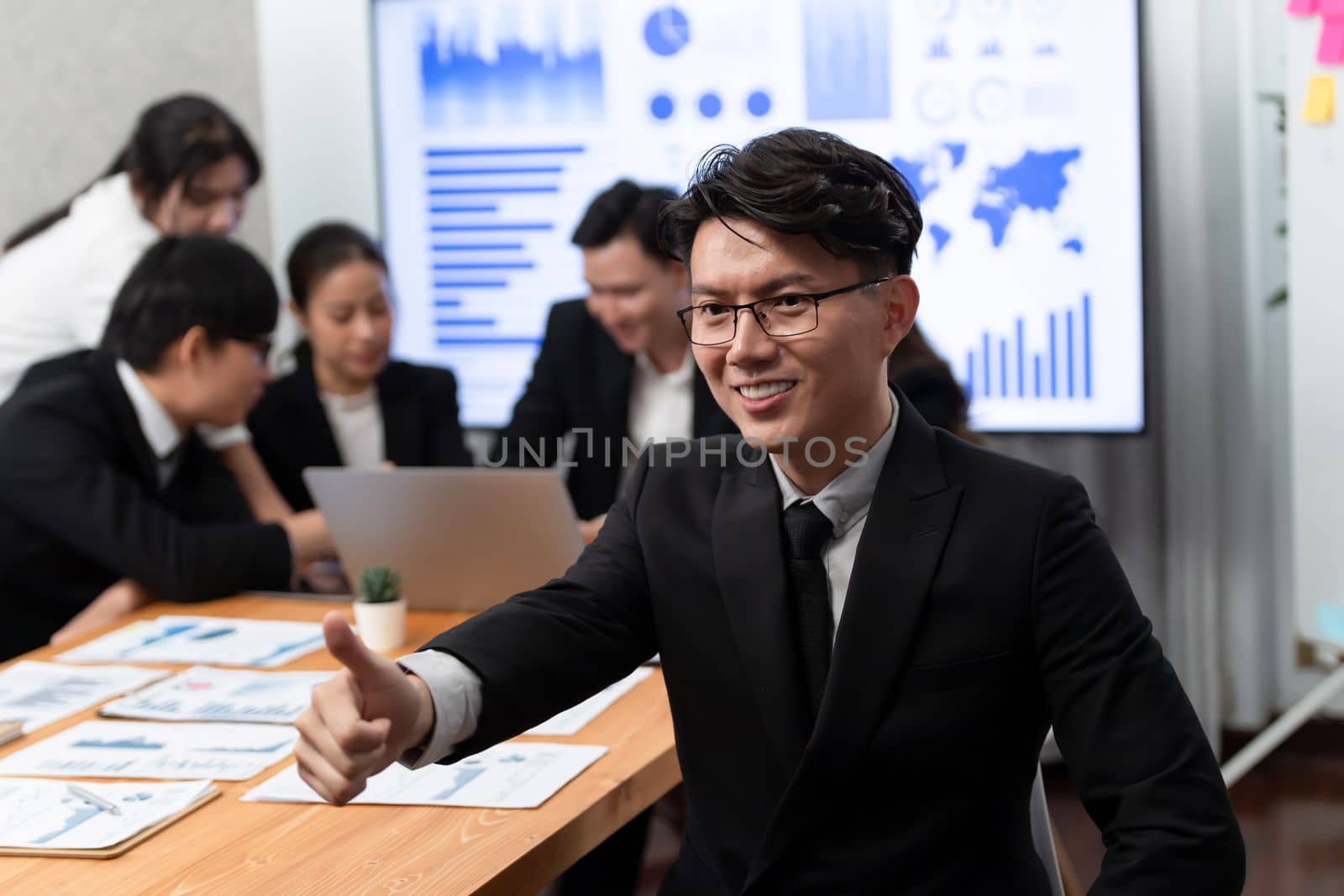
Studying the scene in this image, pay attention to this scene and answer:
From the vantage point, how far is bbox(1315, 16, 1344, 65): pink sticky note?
2643mm

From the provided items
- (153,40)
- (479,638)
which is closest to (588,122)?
(153,40)

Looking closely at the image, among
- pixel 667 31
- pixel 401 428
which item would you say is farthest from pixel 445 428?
pixel 667 31

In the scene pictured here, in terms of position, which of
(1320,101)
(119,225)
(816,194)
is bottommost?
(816,194)

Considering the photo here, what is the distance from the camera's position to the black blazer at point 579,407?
302 cm

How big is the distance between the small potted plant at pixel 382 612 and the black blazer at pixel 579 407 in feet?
3.19

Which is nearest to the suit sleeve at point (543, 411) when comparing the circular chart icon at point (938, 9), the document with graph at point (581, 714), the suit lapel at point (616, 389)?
the suit lapel at point (616, 389)

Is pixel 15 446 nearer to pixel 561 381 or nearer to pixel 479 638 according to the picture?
pixel 561 381

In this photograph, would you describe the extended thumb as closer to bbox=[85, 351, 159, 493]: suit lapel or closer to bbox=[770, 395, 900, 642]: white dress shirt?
bbox=[770, 395, 900, 642]: white dress shirt

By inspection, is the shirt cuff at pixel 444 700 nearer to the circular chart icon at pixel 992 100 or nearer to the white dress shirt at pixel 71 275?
the white dress shirt at pixel 71 275

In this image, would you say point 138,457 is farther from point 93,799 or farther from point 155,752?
point 93,799

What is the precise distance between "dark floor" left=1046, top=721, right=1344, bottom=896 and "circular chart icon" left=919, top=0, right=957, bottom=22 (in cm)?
183

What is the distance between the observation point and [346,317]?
2.90m

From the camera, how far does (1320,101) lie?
105 inches

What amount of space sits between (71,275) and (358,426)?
0.69 meters
